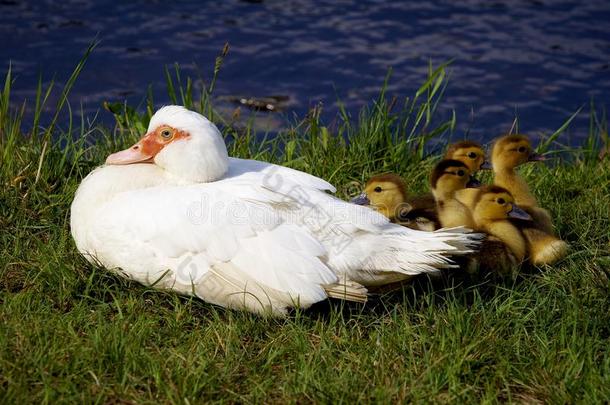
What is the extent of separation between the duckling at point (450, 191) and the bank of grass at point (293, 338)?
42 cm

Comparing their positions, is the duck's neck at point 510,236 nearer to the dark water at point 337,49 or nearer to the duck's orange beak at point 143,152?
the duck's orange beak at point 143,152

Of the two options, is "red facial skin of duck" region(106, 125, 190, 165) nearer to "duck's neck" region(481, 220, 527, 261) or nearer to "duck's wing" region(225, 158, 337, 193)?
"duck's wing" region(225, 158, 337, 193)

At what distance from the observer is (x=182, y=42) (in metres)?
9.66

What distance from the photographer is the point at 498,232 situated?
4.93 meters

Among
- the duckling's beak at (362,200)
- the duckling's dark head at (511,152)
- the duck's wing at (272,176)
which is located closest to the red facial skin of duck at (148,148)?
the duck's wing at (272,176)

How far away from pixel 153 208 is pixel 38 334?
0.86 metres

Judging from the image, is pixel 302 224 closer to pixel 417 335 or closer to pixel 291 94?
pixel 417 335

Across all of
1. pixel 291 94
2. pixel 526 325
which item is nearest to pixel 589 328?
pixel 526 325

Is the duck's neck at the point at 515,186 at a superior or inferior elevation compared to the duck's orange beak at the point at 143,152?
inferior

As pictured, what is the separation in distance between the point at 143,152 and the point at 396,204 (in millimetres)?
1493

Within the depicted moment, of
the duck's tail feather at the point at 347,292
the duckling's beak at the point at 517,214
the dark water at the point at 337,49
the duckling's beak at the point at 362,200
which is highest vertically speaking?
the duckling's beak at the point at 517,214

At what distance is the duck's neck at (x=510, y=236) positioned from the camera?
490cm

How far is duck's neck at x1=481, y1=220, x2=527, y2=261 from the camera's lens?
490 centimetres

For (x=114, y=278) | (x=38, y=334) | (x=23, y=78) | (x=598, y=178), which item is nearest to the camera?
(x=38, y=334)
